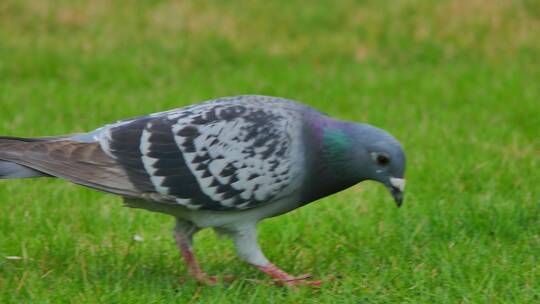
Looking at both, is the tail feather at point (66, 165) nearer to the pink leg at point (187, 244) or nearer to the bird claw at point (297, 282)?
the pink leg at point (187, 244)

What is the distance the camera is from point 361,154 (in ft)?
13.5

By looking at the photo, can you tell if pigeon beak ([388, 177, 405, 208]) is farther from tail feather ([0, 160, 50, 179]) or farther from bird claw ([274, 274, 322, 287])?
tail feather ([0, 160, 50, 179])

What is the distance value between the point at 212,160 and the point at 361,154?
0.65 m

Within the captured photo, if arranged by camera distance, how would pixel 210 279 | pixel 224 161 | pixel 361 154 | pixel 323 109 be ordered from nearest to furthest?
pixel 224 161, pixel 361 154, pixel 210 279, pixel 323 109

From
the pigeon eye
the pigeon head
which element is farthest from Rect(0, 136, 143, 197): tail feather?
the pigeon eye

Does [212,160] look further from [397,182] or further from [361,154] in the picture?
[397,182]

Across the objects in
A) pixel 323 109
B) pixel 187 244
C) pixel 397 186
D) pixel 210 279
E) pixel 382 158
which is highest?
pixel 382 158

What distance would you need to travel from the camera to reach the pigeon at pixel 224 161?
3.99 m

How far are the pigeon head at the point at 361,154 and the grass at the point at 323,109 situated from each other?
0.49 m

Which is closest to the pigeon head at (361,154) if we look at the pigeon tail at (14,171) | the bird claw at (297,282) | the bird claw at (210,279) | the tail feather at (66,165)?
the bird claw at (297,282)

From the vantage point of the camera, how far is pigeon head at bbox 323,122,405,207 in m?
4.09

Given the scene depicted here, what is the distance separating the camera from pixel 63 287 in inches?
161

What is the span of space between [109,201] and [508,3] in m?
5.92

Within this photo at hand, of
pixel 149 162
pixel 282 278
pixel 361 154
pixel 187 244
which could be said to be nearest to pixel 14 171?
pixel 149 162
